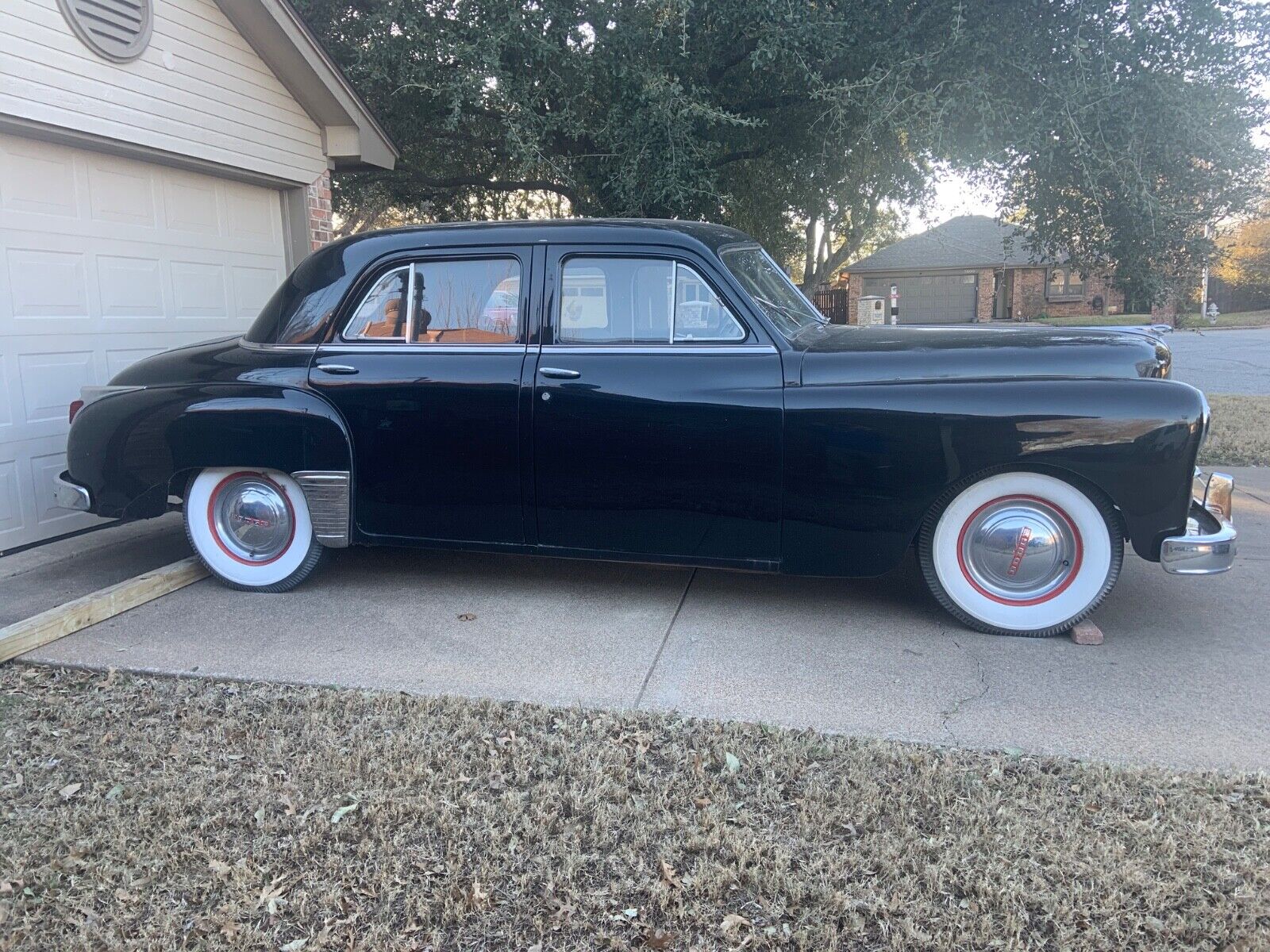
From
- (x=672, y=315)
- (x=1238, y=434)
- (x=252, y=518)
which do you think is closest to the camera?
(x=672, y=315)

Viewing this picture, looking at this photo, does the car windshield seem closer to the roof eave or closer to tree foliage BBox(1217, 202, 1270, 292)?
the roof eave

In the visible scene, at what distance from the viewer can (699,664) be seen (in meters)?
3.88

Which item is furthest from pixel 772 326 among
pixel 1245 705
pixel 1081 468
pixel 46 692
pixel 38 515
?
pixel 38 515

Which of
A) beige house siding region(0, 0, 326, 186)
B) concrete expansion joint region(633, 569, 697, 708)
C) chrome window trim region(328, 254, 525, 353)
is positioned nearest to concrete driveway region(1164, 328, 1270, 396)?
concrete expansion joint region(633, 569, 697, 708)

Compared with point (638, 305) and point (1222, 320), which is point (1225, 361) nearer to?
point (638, 305)

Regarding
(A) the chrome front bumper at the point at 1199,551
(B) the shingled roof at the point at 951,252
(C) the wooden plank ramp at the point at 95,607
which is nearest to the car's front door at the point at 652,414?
(A) the chrome front bumper at the point at 1199,551

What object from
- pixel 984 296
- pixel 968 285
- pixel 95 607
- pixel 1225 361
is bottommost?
pixel 95 607

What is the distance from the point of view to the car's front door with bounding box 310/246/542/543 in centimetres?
446

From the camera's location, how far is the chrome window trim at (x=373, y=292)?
15.3 feet

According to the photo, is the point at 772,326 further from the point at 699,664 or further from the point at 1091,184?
the point at 1091,184

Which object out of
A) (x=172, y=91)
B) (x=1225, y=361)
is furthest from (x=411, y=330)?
(x=1225, y=361)

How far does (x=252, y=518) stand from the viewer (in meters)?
4.87

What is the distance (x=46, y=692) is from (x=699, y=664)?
2.59m

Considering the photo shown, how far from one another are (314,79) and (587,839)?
21.6 ft
